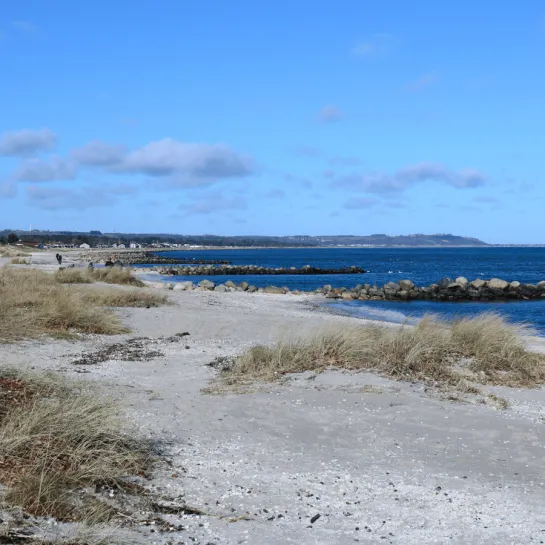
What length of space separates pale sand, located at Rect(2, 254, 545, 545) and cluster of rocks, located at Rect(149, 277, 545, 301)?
89.7 feet

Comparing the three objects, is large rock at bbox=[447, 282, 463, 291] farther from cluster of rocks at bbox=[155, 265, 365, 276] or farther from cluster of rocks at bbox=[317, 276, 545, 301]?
cluster of rocks at bbox=[155, 265, 365, 276]

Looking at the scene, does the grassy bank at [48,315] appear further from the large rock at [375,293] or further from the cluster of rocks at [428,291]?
the large rock at [375,293]

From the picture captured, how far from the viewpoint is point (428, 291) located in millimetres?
40344

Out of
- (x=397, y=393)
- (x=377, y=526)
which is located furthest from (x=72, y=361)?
(x=377, y=526)

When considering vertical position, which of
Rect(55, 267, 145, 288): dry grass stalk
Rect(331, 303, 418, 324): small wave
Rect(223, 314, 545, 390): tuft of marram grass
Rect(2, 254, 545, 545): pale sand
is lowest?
Rect(331, 303, 418, 324): small wave

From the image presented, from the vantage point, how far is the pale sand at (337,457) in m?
4.72

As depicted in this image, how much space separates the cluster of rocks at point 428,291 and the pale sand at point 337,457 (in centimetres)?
2734

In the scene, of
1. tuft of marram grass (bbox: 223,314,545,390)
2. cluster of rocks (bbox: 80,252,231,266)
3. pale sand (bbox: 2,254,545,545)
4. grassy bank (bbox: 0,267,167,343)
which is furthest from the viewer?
cluster of rocks (bbox: 80,252,231,266)

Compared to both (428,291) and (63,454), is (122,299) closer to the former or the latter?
(63,454)

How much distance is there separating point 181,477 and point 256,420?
6.83 feet

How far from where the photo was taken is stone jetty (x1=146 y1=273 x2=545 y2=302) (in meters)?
37.7

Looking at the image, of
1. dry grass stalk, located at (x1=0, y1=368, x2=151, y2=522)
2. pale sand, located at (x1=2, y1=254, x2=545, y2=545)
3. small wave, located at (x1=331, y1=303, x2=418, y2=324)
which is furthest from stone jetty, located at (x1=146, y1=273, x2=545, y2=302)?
dry grass stalk, located at (x1=0, y1=368, x2=151, y2=522)

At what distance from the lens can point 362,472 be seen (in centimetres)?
595

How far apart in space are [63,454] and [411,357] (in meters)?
6.35
